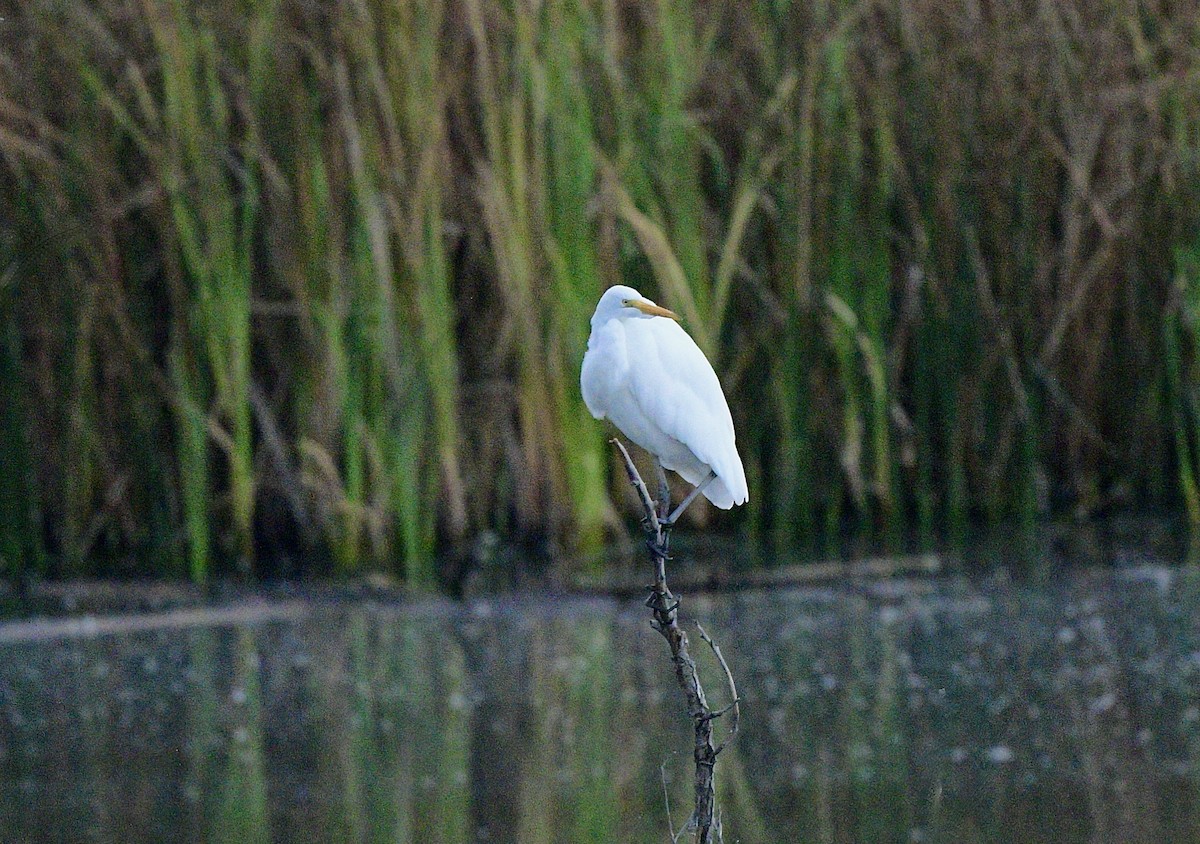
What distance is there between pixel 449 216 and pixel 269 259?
0.45 m

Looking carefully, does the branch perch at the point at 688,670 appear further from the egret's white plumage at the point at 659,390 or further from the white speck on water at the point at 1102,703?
the white speck on water at the point at 1102,703

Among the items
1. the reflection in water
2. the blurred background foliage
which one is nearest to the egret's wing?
the reflection in water

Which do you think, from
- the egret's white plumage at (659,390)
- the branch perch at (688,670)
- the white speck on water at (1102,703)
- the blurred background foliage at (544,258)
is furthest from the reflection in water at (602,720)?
the branch perch at (688,670)

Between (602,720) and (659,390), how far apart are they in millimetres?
1681

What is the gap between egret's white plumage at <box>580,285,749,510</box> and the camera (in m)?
2.26

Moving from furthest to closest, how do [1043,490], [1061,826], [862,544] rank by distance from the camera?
1. [1043,490]
2. [862,544]
3. [1061,826]

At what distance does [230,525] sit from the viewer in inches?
203

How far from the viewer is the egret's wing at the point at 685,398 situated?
2.26m

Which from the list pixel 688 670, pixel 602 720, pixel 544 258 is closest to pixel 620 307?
pixel 688 670

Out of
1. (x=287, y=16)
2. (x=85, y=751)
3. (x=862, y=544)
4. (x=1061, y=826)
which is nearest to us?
(x=1061, y=826)

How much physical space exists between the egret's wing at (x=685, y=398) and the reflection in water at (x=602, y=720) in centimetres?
115

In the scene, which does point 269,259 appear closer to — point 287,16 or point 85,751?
point 287,16

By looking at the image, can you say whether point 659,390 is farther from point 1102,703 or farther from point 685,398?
point 1102,703

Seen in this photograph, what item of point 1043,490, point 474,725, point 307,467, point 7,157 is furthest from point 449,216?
point 1043,490
